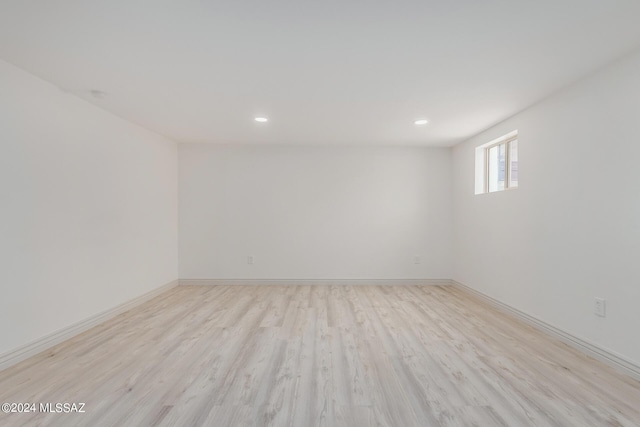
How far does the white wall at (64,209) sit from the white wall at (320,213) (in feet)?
3.35

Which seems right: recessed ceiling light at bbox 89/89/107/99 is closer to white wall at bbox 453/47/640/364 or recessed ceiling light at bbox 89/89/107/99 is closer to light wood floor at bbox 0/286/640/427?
light wood floor at bbox 0/286/640/427

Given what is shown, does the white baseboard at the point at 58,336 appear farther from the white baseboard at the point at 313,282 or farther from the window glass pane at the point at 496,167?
the window glass pane at the point at 496,167

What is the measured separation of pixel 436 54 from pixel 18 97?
3095 millimetres

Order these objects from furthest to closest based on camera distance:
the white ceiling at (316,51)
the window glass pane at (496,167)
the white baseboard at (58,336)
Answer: the window glass pane at (496,167), the white baseboard at (58,336), the white ceiling at (316,51)

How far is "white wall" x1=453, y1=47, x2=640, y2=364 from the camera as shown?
2133 millimetres

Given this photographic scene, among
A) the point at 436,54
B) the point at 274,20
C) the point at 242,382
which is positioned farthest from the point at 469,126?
the point at 242,382

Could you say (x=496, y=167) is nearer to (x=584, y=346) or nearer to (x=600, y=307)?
(x=600, y=307)

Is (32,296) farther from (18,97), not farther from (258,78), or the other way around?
(258,78)

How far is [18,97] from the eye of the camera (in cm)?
233

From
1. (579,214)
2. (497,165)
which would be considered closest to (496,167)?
(497,165)

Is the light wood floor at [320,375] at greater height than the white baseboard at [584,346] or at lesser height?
lesser

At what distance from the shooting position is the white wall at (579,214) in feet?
7.00

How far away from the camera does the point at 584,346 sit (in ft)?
8.03

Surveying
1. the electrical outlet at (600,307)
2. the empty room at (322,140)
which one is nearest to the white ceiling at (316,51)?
the empty room at (322,140)
